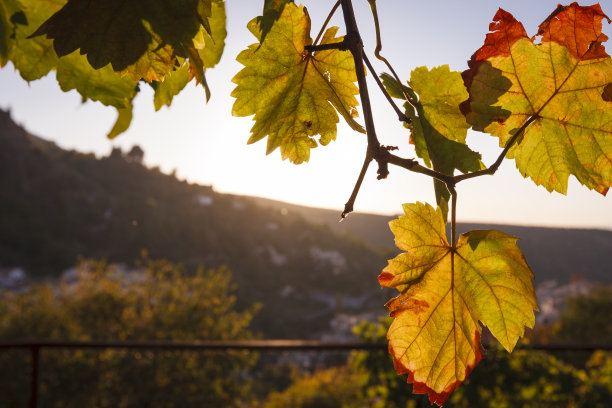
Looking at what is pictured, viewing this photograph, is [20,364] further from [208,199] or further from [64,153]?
[64,153]

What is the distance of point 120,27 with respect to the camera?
465mm

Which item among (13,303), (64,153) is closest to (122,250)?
(64,153)

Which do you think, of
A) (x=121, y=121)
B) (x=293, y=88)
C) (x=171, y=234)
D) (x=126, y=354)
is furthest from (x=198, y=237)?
(x=293, y=88)

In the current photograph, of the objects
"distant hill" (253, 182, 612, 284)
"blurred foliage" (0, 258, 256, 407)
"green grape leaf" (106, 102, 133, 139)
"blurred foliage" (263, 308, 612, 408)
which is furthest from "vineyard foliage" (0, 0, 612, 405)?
"distant hill" (253, 182, 612, 284)

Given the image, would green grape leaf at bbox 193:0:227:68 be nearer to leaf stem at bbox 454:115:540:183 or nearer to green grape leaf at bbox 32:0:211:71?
green grape leaf at bbox 32:0:211:71

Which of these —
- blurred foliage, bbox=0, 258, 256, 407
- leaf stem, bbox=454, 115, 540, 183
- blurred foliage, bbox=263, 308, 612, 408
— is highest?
leaf stem, bbox=454, 115, 540, 183

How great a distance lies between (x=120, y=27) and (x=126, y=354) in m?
8.22

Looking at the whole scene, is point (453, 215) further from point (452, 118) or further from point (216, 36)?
point (216, 36)

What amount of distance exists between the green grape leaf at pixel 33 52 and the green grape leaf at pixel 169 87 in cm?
15

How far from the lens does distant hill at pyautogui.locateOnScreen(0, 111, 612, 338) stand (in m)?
21.2

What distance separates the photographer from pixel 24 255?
20.7m

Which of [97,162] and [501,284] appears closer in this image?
[501,284]

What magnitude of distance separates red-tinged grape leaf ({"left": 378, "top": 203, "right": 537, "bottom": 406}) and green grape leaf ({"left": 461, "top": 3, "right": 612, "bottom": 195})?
0.43 ft

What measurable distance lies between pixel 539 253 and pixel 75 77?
25428 millimetres
